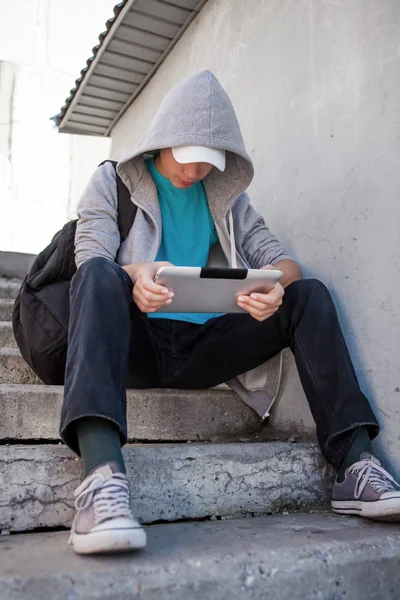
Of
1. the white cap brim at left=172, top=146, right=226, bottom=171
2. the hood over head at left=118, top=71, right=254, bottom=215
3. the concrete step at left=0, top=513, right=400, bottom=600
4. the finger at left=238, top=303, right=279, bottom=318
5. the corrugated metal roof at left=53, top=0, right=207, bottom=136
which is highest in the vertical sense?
the corrugated metal roof at left=53, top=0, right=207, bottom=136

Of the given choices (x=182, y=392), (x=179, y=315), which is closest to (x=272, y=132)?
(x=179, y=315)

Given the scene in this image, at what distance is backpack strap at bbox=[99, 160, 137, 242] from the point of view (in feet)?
6.55

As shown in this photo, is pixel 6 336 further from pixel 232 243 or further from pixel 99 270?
pixel 99 270

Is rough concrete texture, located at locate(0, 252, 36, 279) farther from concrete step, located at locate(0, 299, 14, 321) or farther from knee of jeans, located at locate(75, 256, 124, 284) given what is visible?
knee of jeans, located at locate(75, 256, 124, 284)

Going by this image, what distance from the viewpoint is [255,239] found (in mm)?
2189

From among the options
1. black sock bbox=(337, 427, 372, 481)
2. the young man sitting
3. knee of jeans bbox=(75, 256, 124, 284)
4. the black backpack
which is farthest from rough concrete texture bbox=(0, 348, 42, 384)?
black sock bbox=(337, 427, 372, 481)

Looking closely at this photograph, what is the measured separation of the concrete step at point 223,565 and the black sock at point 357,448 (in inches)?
5.8

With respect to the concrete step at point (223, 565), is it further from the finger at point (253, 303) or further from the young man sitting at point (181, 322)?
the finger at point (253, 303)

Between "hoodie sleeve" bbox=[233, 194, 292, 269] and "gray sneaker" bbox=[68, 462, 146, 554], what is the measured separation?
1079 millimetres

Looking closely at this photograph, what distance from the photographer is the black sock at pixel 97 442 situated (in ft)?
4.31

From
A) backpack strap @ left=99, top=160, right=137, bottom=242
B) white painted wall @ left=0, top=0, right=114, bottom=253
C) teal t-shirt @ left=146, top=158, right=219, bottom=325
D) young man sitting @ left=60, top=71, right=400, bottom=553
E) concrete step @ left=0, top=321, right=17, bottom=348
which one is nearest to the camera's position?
young man sitting @ left=60, top=71, right=400, bottom=553

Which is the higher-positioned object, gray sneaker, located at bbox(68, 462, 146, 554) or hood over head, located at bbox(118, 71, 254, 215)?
hood over head, located at bbox(118, 71, 254, 215)

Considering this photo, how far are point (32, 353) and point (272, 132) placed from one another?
1.36 meters

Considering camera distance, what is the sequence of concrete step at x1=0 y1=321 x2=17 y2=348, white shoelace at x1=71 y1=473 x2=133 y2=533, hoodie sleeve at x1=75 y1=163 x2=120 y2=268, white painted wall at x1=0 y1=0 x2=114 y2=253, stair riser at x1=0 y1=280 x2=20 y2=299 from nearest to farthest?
white shoelace at x1=71 y1=473 x2=133 y2=533
hoodie sleeve at x1=75 y1=163 x2=120 y2=268
concrete step at x1=0 y1=321 x2=17 y2=348
stair riser at x1=0 y1=280 x2=20 y2=299
white painted wall at x1=0 y1=0 x2=114 y2=253
